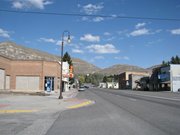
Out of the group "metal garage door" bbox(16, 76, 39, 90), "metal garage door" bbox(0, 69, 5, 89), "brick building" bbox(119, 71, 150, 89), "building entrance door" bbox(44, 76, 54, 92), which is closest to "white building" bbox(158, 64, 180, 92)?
"building entrance door" bbox(44, 76, 54, 92)

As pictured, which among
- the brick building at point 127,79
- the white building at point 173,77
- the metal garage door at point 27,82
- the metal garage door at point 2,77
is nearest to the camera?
the metal garage door at point 2,77

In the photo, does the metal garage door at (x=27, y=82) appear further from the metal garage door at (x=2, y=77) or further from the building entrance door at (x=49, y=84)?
the metal garage door at (x=2, y=77)

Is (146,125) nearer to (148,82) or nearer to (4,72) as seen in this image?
(4,72)

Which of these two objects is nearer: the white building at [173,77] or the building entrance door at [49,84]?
the building entrance door at [49,84]

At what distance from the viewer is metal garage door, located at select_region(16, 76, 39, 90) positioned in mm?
54094

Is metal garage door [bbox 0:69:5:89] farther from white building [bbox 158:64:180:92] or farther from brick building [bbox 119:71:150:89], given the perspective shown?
brick building [bbox 119:71:150:89]

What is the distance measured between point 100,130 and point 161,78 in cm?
8824

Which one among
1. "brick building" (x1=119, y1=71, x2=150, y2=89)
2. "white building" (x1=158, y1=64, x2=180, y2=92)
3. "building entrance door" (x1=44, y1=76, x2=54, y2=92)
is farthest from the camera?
"brick building" (x1=119, y1=71, x2=150, y2=89)

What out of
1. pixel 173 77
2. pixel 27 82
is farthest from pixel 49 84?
pixel 173 77

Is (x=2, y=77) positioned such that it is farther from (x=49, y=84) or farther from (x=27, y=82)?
(x=49, y=84)

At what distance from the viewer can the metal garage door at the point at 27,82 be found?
177 ft

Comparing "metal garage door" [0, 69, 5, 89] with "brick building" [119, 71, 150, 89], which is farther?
"brick building" [119, 71, 150, 89]

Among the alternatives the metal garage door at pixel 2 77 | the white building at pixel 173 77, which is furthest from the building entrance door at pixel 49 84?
the white building at pixel 173 77

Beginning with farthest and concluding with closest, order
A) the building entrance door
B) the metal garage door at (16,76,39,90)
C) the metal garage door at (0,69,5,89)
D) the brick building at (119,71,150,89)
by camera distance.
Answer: the brick building at (119,71,150,89)
the building entrance door
the metal garage door at (16,76,39,90)
the metal garage door at (0,69,5,89)
